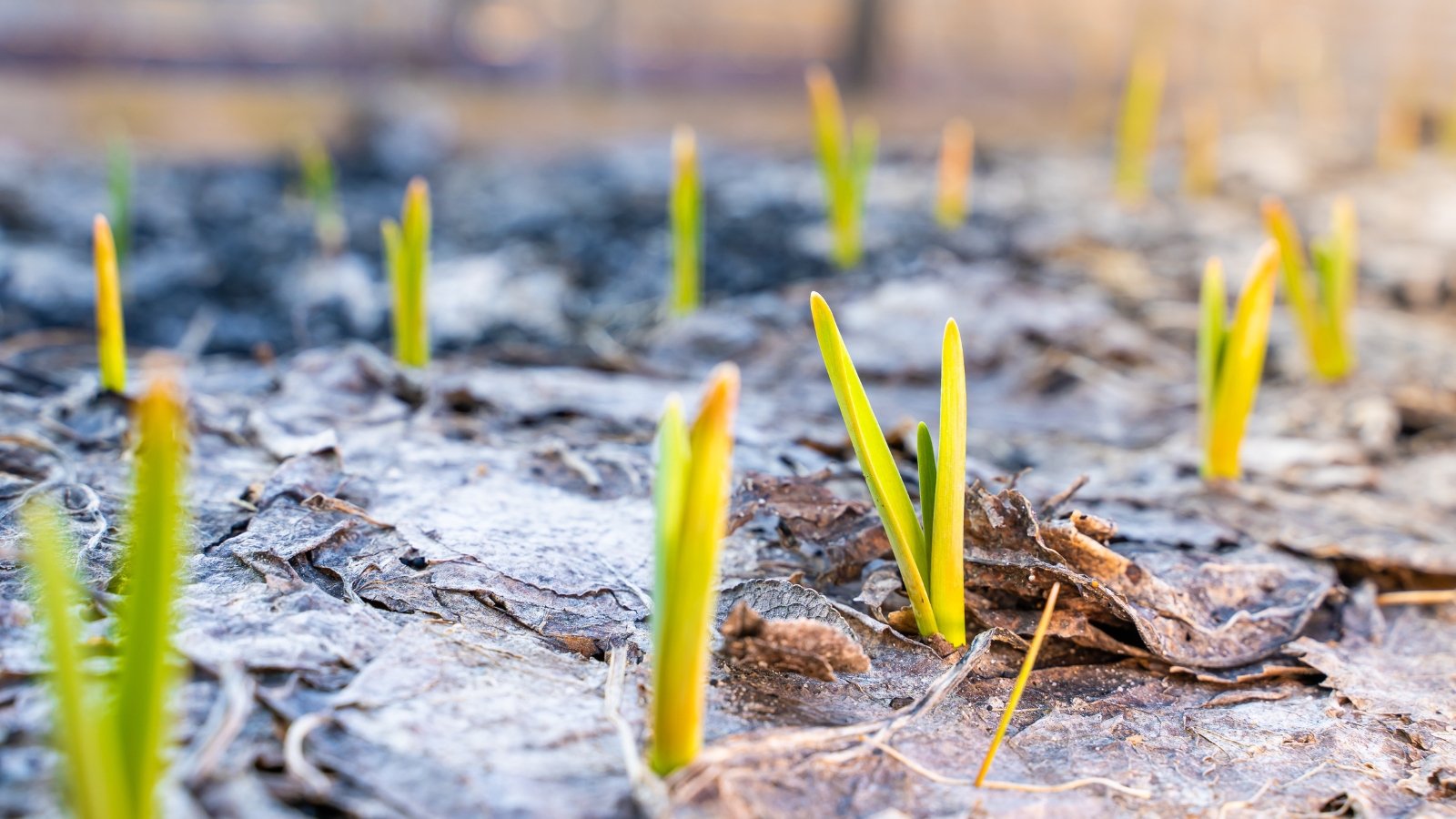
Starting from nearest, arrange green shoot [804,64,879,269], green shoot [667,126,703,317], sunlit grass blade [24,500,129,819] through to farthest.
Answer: sunlit grass blade [24,500,129,819], green shoot [667,126,703,317], green shoot [804,64,879,269]

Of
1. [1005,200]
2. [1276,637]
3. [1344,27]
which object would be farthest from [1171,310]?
[1344,27]

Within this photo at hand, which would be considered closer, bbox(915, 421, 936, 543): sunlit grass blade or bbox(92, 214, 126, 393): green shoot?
bbox(915, 421, 936, 543): sunlit grass blade

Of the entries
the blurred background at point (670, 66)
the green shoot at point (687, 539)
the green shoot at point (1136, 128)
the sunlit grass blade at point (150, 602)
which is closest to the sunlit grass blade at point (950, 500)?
the green shoot at point (687, 539)

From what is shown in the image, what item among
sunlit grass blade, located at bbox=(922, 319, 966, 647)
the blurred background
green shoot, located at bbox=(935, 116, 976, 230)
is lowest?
sunlit grass blade, located at bbox=(922, 319, 966, 647)

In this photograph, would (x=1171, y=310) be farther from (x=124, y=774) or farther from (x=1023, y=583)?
(x=124, y=774)

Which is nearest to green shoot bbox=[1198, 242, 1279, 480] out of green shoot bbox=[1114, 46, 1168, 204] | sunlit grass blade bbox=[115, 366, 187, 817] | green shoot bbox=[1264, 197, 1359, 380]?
green shoot bbox=[1264, 197, 1359, 380]

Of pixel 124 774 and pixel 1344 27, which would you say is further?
pixel 1344 27

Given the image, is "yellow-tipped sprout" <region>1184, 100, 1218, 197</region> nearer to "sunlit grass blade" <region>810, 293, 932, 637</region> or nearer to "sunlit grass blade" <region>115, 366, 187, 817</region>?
"sunlit grass blade" <region>810, 293, 932, 637</region>
